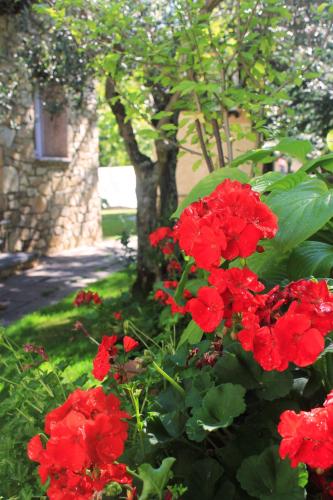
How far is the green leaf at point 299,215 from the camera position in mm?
1183

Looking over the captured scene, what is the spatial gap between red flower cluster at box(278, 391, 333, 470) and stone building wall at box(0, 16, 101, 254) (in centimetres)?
633

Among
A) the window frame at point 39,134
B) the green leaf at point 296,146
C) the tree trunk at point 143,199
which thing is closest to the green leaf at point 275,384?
the green leaf at point 296,146

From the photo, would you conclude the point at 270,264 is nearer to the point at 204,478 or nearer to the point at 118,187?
the point at 204,478

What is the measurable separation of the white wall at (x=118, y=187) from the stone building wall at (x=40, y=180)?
411 inches

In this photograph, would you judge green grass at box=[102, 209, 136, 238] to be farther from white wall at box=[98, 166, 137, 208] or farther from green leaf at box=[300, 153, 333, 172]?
green leaf at box=[300, 153, 333, 172]

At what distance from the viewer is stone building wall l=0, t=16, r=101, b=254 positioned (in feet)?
22.7

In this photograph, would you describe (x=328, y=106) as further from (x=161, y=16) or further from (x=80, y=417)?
(x=80, y=417)

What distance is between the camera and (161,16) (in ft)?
15.5

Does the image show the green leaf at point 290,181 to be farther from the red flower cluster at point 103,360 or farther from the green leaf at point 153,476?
the green leaf at point 153,476

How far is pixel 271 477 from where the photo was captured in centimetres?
89

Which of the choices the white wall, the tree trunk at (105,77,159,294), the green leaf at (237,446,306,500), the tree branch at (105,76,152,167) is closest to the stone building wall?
the tree branch at (105,76,152,167)

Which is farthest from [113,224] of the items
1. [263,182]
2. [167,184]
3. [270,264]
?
[270,264]

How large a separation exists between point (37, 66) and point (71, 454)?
6121 mm

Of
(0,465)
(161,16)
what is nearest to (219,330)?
(0,465)
